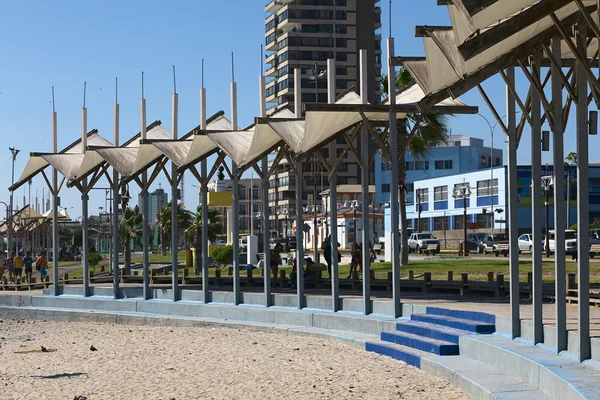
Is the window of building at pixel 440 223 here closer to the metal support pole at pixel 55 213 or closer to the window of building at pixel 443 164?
the window of building at pixel 443 164

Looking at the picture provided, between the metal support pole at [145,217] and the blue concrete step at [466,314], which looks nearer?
the blue concrete step at [466,314]

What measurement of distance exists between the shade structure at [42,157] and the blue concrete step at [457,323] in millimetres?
17547

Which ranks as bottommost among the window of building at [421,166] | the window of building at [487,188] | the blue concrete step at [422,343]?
the blue concrete step at [422,343]

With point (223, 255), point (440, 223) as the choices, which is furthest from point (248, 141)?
point (440, 223)

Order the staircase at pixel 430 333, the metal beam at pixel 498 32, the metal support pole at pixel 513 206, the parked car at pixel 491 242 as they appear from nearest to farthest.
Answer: the metal beam at pixel 498 32 → the metal support pole at pixel 513 206 → the staircase at pixel 430 333 → the parked car at pixel 491 242

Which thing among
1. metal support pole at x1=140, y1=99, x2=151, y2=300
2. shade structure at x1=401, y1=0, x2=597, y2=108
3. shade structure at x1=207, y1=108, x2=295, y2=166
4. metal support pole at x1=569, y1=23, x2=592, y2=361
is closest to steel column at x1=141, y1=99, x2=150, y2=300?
metal support pole at x1=140, y1=99, x2=151, y2=300

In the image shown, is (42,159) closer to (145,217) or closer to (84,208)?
(84,208)

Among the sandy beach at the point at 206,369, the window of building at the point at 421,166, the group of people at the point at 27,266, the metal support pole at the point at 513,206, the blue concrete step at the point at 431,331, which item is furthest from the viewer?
the window of building at the point at 421,166

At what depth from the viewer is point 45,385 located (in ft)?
59.5

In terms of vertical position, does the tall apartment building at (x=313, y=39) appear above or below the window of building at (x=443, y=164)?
above

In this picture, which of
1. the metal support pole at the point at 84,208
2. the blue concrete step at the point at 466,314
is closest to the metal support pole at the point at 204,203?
the metal support pole at the point at 84,208

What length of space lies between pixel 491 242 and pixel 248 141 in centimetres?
4252

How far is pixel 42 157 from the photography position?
36.4m

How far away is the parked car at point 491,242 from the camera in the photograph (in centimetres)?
6771
